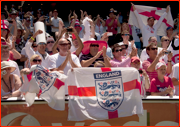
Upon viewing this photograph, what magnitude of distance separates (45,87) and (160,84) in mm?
2163

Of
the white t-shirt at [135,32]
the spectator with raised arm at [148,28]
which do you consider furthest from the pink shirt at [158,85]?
the white t-shirt at [135,32]

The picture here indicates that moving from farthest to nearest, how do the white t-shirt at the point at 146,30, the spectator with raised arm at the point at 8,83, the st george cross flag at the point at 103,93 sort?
the white t-shirt at the point at 146,30
the spectator with raised arm at the point at 8,83
the st george cross flag at the point at 103,93

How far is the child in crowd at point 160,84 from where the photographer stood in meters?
4.88

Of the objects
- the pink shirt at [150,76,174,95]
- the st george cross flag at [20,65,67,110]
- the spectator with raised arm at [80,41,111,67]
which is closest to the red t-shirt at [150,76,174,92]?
the pink shirt at [150,76,174,95]

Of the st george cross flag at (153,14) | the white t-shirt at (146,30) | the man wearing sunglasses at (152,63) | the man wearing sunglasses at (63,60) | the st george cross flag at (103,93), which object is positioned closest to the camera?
the st george cross flag at (103,93)

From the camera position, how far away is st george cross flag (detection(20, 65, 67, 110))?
180 inches

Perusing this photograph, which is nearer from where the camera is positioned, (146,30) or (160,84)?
(160,84)

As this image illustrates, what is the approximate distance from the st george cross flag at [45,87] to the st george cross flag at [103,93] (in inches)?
7.1

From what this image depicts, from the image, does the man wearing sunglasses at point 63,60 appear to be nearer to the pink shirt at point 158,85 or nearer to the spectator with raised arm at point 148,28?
the pink shirt at point 158,85

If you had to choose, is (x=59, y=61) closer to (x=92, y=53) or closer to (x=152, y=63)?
(x=92, y=53)

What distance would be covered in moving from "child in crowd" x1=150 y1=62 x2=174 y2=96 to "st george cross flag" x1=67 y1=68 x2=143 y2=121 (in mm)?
403

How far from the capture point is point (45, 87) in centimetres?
468

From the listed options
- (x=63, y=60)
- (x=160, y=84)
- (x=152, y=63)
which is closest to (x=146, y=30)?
(x=152, y=63)

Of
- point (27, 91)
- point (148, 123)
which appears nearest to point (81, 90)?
point (27, 91)
